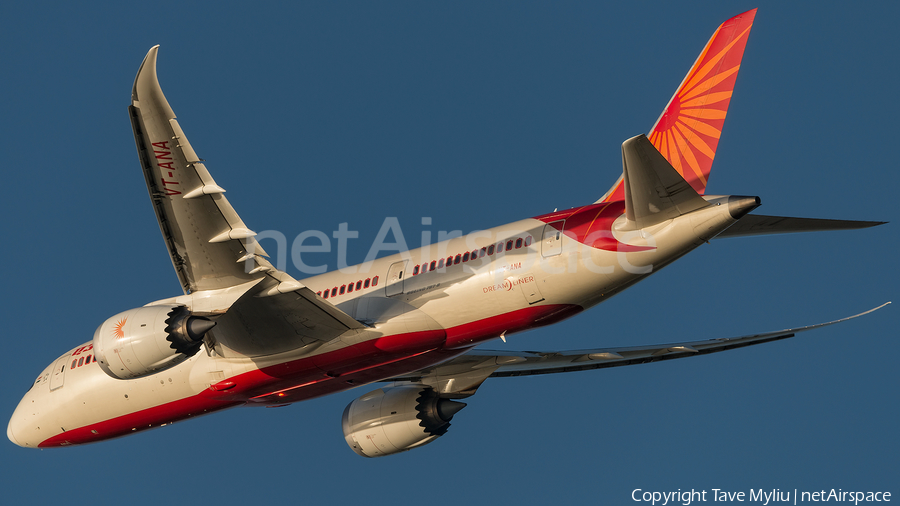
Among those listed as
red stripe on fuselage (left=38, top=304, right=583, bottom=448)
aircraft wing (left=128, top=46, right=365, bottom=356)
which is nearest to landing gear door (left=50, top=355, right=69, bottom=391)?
red stripe on fuselage (left=38, top=304, right=583, bottom=448)

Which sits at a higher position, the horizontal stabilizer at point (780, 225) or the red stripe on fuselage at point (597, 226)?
the red stripe on fuselage at point (597, 226)

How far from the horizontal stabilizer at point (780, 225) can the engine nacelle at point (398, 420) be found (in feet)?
35.6

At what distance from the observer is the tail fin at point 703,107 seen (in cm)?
2197

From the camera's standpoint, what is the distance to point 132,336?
19.8 meters

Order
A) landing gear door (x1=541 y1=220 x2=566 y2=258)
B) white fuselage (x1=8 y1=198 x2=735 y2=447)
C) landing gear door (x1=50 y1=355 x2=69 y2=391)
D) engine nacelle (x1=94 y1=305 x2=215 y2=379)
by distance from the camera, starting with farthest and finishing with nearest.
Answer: landing gear door (x1=50 y1=355 x2=69 y2=391) → landing gear door (x1=541 y1=220 x2=566 y2=258) → white fuselage (x1=8 y1=198 x2=735 y2=447) → engine nacelle (x1=94 y1=305 x2=215 y2=379)

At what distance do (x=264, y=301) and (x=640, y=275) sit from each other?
319 inches

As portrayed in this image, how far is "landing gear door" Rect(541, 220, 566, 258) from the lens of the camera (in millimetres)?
20267

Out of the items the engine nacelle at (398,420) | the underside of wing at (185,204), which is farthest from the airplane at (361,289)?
the engine nacelle at (398,420)

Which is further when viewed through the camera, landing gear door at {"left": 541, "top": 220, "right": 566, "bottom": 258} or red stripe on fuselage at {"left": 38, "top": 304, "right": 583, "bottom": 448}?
red stripe on fuselage at {"left": 38, "top": 304, "right": 583, "bottom": 448}

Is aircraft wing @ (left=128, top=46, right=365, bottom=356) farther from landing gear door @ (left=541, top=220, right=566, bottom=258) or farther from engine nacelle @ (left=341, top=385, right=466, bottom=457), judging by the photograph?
engine nacelle @ (left=341, top=385, right=466, bottom=457)

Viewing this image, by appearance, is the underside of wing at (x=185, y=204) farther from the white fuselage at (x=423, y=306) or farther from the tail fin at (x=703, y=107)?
the tail fin at (x=703, y=107)

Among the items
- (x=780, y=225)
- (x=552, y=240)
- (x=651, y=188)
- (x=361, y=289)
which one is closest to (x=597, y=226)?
(x=552, y=240)

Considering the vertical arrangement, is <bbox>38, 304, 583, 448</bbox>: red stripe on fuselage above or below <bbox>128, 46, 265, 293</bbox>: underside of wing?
below

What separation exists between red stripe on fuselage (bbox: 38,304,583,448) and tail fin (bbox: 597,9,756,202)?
452 cm
